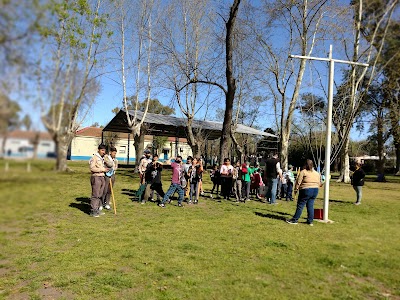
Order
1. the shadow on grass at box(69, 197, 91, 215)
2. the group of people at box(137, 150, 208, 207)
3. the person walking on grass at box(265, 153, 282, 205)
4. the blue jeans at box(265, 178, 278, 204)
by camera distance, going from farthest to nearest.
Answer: the blue jeans at box(265, 178, 278, 204) → the person walking on grass at box(265, 153, 282, 205) → the group of people at box(137, 150, 208, 207) → the shadow on grass at box(69, 197, 91, 215)

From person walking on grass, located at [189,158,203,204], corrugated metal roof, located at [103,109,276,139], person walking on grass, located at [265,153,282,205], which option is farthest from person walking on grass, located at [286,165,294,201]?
corrugated metal roof, located at [103,109,276,139]

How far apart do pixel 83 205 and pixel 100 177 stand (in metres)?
2.29

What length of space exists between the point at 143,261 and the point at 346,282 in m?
3.09

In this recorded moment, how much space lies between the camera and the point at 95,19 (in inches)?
113

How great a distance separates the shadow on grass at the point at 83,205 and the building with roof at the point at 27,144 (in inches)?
354

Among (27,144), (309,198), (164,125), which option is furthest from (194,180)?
(164,125)

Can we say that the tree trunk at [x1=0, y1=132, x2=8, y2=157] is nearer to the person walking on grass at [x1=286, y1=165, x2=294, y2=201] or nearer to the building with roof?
the building with roof

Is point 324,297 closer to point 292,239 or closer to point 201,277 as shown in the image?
point 201,277

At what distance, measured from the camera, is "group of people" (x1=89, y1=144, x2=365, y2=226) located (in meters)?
8.77

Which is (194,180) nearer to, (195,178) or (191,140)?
(195,178)

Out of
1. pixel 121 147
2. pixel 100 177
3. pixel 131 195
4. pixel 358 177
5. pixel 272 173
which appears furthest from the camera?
pixel 121 147

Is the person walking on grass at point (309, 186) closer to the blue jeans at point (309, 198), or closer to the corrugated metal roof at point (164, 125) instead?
the blue jeans at point (309, 198)

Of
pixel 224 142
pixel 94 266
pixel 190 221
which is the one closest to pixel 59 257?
pixel 94 266

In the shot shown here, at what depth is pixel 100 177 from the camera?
9031 millimetres
